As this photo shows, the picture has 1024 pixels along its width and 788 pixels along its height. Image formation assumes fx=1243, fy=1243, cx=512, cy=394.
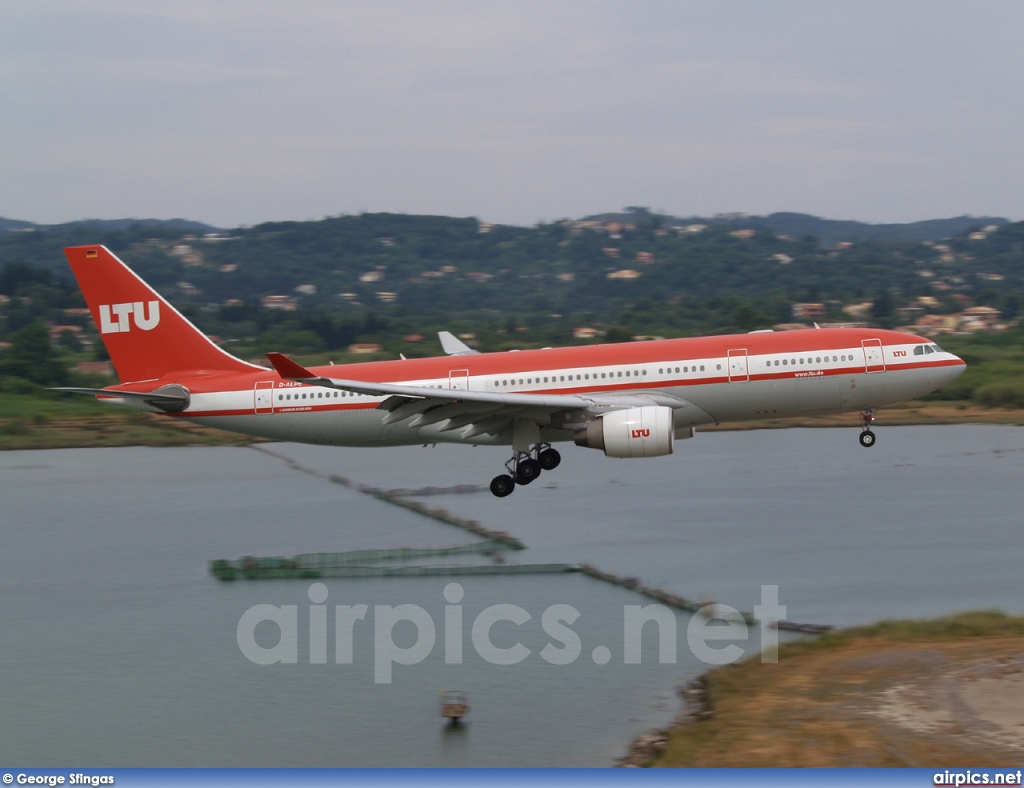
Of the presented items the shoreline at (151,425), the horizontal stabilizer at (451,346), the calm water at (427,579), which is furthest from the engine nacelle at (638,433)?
the shoreline at (151,425)

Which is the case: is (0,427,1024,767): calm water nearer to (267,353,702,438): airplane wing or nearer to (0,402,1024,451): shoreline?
(0,402,1024,451): shoreline

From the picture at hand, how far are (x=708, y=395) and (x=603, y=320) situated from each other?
159 m

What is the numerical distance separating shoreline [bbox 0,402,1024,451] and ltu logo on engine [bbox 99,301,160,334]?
60.8 meters

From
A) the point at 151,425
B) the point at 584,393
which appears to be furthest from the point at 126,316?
the point at 151,425

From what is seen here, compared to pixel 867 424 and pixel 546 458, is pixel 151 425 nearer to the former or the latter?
pixel 546 458

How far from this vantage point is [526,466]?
40.4m

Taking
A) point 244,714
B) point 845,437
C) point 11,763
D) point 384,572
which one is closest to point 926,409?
point 845,437

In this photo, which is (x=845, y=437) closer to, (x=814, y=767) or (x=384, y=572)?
(x=384, y=572)

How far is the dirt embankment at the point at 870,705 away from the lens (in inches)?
1212

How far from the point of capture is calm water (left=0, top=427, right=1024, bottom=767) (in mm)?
40469

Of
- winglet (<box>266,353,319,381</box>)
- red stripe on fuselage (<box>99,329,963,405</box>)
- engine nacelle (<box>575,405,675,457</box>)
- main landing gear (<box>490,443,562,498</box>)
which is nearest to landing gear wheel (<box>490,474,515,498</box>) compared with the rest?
main landing gear (<box>490,443,562,498</box>)

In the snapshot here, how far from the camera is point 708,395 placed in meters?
37.9

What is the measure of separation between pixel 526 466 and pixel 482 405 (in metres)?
3.98

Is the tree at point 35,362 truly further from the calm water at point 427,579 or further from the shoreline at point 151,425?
the calm water at point 427,579
